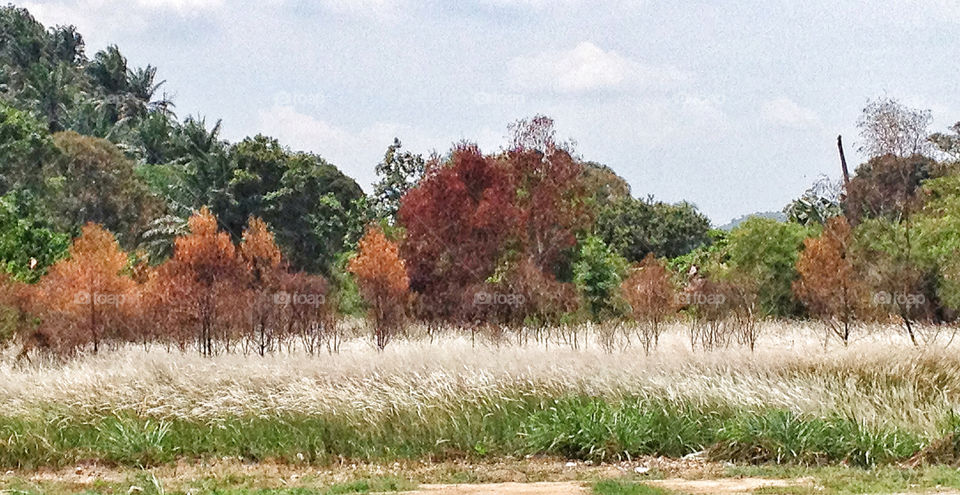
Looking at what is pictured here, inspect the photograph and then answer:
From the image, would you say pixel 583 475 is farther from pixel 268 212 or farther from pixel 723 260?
pixel 268 212

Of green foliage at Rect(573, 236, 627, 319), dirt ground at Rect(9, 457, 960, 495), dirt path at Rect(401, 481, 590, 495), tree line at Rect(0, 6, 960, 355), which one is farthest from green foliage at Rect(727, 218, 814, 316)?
dirt path at Rect(401, 481, 590, 495)

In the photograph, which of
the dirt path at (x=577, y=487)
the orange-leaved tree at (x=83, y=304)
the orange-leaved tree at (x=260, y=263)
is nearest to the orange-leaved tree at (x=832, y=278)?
the orange-leaved tree at (x=260, y=263)

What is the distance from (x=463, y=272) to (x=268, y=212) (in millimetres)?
14577

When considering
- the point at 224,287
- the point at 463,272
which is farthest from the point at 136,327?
the point at 463,272

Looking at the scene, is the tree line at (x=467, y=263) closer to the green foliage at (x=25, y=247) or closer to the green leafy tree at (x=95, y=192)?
the green foliage at (x=25, y=247)

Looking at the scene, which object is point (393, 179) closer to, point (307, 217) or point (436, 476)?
point (307, 217)

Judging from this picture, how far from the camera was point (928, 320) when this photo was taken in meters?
21.2

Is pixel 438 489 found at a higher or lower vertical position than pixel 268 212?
lower

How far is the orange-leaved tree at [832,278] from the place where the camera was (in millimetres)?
21547

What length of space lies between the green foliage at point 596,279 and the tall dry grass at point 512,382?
42.6 feet
